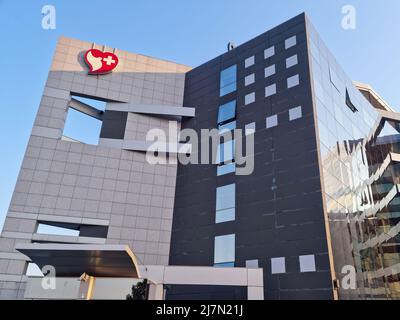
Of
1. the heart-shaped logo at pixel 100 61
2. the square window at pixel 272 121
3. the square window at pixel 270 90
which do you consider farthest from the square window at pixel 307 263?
the heart-shaped logo at pixel 100 61

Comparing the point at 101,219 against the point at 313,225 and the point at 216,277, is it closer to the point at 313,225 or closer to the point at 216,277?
the point at 216,277

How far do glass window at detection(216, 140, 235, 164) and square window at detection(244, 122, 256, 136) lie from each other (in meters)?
1.75

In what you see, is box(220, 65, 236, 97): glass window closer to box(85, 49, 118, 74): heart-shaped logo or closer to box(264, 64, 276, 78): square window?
box(264, 64, 276, 78): square window

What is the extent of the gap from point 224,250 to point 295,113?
46.4 ft

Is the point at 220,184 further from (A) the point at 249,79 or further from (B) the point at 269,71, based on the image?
(B) the point at 269,71

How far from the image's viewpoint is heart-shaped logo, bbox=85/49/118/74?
40188mm

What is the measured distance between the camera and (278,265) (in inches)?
1000

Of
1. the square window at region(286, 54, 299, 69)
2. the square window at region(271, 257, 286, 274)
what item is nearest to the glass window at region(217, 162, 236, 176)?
the square window at region(271, 257, 286, 274)

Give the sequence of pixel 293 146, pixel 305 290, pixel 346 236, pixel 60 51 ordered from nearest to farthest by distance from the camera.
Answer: pixel 305 290 → pixel 346 236 → pixel 293 146 → pixel 60 51

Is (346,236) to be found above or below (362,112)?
below

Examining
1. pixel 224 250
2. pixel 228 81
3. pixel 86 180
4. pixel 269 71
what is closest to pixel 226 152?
pixel 228 81

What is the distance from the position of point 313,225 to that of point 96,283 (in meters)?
16.3

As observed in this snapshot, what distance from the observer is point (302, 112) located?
96.8ft
